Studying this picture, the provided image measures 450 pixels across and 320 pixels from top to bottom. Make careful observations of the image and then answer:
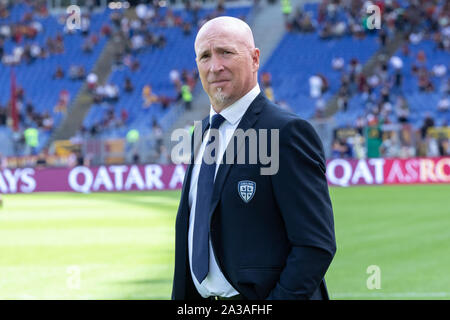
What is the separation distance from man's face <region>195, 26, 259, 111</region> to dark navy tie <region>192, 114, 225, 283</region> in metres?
0.15

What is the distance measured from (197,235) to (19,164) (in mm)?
30873

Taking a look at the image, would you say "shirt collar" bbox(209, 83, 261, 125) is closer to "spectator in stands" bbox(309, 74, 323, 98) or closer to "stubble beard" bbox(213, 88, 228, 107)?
"stubble beard" bbox(213, 88, 228, 107)

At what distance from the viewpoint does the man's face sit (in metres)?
3.62

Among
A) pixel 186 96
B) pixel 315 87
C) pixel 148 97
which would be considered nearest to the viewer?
pixel 315 87

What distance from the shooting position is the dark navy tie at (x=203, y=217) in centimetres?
360

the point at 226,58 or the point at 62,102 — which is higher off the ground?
the point at 62,102

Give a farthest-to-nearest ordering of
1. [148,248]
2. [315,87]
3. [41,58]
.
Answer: [41,58]
[315,87]
[148,248]

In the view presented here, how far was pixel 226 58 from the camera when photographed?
3.62m

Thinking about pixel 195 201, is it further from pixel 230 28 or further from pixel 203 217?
pixel 230 28

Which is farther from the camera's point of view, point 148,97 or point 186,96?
point 148,97

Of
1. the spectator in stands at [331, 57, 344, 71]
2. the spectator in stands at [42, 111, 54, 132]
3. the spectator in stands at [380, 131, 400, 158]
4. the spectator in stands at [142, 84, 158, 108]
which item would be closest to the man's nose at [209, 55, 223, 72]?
the spectator in stands at [380, 131, 400, 158]

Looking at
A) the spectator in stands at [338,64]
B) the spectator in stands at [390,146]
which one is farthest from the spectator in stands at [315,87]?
the spectator in stands at [390,146]

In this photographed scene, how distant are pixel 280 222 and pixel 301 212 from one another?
12 cm

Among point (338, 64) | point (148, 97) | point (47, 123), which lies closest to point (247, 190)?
point (338, 64)
